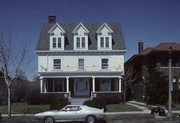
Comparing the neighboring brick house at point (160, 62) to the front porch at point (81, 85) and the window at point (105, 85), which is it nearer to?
the front porch at point (81, 85)

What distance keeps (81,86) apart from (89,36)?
7111 millimetres

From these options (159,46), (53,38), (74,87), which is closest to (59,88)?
(74,87)

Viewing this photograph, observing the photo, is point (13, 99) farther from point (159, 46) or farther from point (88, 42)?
point (159, 46)

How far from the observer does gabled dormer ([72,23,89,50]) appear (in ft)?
111

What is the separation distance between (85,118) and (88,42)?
19.1 metres

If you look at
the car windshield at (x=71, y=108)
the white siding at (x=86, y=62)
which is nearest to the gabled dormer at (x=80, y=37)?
the white siding at (x=86, y=62)

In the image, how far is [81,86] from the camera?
3450 cm

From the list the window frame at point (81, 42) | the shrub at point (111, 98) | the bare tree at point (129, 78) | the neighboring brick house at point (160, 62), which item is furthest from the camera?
the bare tree at point (129, 78)

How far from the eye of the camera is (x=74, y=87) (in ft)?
113

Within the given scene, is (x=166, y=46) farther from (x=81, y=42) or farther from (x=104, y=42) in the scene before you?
(x=81, y=42)

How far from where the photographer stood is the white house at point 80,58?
110ft

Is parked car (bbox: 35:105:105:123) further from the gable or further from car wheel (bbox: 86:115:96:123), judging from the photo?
the gable

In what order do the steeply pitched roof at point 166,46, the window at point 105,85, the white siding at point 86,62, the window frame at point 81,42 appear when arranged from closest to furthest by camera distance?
the steeply pitched roof at point 166,46, the white siding at point 86,62, the window frame at point 81,42, the window at point 105,85

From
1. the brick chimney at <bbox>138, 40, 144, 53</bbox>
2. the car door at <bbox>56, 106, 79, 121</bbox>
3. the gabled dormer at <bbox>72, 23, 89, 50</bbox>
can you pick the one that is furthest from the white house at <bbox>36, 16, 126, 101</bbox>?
the car door at <bbox>56, 106, 79, 121</bbox>
